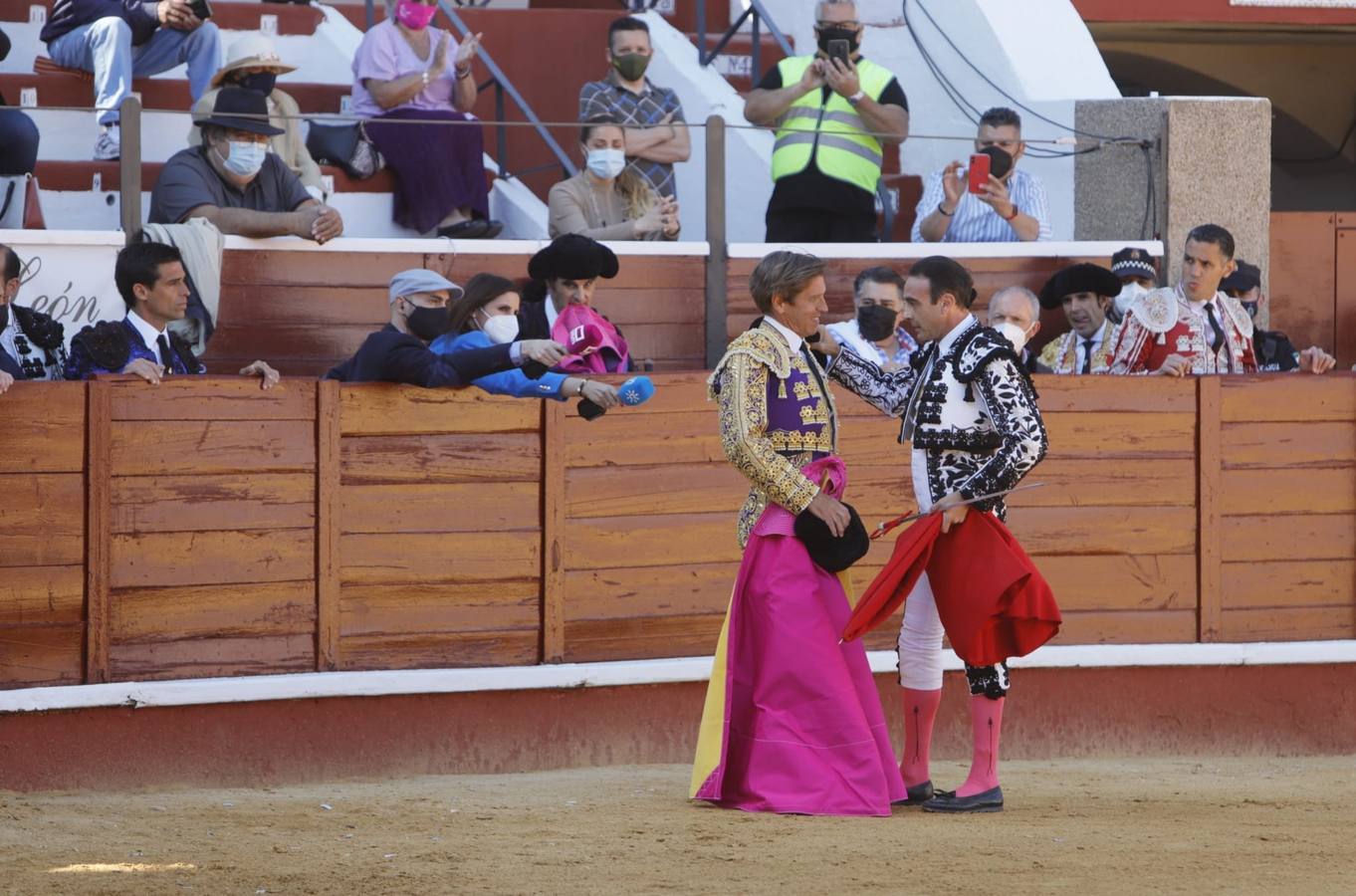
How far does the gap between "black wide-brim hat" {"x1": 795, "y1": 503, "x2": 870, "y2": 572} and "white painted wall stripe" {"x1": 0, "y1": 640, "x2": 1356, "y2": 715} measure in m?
1.45

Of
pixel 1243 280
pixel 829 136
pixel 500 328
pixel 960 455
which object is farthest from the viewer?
pixel 829 136

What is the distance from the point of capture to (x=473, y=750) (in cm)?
696

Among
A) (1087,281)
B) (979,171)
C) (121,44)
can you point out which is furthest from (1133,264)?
(121,44)

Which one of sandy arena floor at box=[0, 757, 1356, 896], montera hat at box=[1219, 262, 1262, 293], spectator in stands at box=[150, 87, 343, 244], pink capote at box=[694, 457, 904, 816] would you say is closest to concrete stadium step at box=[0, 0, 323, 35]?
spectator in stands at box=[150, 87, 343, 244]

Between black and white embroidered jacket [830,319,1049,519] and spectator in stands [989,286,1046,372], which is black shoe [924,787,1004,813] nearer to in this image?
black and white embroidered jacket [830,319,1049,519]

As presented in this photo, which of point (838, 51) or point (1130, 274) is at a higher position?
point (838, 51)

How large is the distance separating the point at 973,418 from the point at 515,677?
1.85 meters

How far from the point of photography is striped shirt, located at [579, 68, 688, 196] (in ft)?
28.5

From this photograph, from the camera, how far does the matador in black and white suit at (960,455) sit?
230 inches

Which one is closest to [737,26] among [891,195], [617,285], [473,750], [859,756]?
[891,195]

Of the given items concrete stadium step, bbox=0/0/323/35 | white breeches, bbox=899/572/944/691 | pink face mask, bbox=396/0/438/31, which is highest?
concrete stadium step, bbox=0/0/323/35

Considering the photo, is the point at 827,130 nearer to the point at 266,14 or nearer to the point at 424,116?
the point at 424,116

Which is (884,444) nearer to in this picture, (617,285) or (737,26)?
(617,285)

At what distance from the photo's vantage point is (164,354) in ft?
22.0
